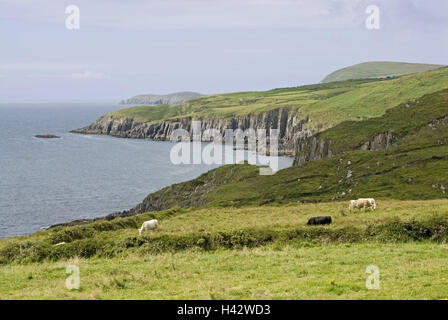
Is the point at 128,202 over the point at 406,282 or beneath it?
beneath

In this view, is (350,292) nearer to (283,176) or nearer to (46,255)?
(46,255)

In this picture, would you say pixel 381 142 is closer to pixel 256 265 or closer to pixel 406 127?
pixel 406 127

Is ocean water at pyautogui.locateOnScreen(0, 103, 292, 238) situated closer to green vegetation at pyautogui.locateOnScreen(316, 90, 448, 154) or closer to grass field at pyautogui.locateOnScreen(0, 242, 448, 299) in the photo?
green vegetation at pyautogui.locateOnScreen(316, 90, 448, 154)

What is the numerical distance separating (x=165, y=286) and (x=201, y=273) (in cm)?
280

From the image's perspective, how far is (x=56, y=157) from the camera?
190 metres

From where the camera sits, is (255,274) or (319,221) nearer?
(255,274)

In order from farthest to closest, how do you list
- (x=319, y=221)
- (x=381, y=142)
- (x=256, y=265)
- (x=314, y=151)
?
1. (x=314, y=151)
2. (x=381, y=142)
3. (x=319, y=221)
4. (x=256, y=265)

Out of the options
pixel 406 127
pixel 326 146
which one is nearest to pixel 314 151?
pixel 326 146

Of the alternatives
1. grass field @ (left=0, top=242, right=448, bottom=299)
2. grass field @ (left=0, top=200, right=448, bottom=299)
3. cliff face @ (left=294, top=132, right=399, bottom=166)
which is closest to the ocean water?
cliff face @ (left=294, top=132, right=399, bottom=166)

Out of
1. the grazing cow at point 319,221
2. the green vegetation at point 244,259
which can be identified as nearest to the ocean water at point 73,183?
the green vegetation at point 244,259
